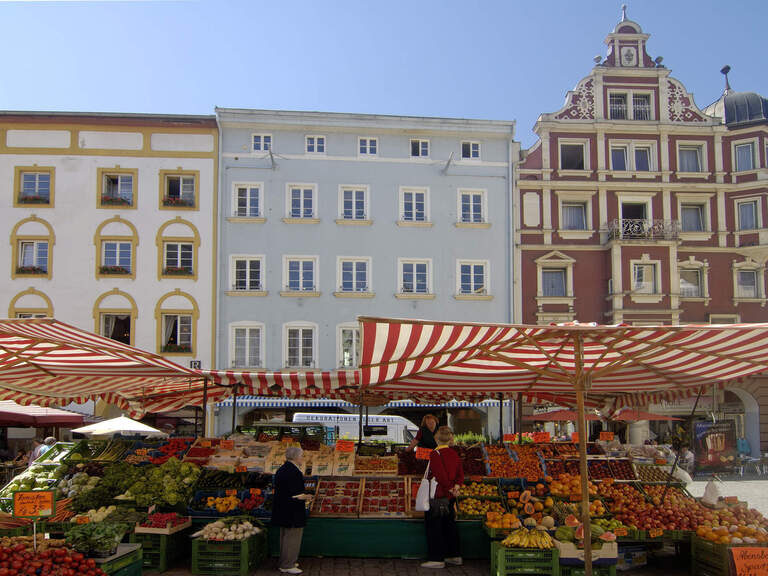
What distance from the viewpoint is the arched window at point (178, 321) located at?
81.5 ft

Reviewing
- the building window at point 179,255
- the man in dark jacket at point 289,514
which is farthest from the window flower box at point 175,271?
the man in dark jacket at point 289,514

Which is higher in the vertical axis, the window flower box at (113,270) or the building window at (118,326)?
the window flower box at (113,270)

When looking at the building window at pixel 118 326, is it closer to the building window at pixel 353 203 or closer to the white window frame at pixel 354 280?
the white window frame at pixel 354 280

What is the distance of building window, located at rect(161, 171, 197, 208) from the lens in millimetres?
25406

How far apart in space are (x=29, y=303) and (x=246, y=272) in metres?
7.85

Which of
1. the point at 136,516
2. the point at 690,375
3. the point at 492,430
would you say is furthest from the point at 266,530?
the point at 492,430

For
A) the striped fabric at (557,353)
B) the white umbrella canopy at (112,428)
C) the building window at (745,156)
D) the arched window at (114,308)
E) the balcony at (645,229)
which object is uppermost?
the building window at (745,156)

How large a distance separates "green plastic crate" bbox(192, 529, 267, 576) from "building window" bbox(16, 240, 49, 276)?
65.0ft

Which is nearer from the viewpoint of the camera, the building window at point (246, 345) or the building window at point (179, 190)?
the building window at point (246, 345)

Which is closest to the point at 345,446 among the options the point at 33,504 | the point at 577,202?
the point at 33,504

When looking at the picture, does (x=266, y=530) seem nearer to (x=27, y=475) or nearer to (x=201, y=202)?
(x=27, y=475)

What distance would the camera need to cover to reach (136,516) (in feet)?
28.5

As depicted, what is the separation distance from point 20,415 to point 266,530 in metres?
8.67

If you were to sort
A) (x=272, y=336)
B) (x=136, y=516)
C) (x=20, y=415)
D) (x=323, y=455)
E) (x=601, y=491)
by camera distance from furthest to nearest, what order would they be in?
(x=272, y=336)
(x=20, y=415)
(x=323, y=455)
(x=601, y=491)
(x=136, y=516)
